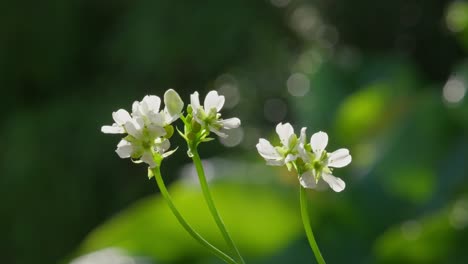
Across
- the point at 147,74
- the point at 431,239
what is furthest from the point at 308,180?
the point at 147,74

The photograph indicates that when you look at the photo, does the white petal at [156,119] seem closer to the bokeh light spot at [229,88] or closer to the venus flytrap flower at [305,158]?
the venus flytrap flower at [305,158]

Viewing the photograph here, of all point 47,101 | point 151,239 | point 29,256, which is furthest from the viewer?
point 47,101

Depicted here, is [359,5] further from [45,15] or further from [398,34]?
[45,15]

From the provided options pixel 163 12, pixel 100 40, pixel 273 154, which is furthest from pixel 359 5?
pixel 273 154

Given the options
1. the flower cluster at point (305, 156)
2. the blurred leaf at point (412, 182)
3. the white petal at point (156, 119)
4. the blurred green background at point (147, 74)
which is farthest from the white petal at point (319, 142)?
the blurred green background at point (147, 74)

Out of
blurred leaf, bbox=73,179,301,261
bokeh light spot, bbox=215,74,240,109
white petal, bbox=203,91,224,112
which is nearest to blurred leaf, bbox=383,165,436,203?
blurred leaf, bbox=73,179,301,261
